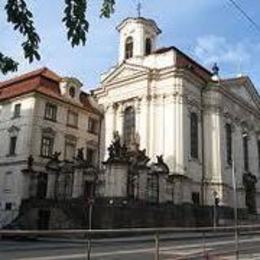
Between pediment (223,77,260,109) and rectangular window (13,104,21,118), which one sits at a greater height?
pediment (223,77,260,109)

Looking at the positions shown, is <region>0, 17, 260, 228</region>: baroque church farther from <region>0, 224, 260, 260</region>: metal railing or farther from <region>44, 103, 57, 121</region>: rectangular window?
<region>0, 224, 260, 260</region>: metal railing

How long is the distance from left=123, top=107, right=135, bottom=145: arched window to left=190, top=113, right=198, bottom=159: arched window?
4.99 m

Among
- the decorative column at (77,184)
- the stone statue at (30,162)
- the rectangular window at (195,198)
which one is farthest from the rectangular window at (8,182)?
the rectangular window at (195,198)

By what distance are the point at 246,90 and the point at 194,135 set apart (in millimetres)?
10984

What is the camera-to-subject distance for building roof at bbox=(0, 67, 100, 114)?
131 feet

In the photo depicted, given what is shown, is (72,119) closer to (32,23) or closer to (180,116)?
(180,116)

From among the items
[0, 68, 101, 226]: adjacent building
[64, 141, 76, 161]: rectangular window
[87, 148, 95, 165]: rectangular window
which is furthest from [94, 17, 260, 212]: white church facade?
[64, 141, 76, 161]: rectangular window

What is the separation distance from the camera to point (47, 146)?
3947 cm

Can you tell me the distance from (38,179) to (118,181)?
894cm

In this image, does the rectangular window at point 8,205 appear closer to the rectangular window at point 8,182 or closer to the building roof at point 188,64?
the rectangular window at point 8,182

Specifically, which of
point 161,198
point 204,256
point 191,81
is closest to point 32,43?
point 204,256

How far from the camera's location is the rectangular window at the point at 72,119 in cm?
4194

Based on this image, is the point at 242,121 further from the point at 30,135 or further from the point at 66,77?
the point at 30,135

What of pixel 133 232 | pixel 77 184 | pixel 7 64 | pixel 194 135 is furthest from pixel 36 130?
pixel 7 64
